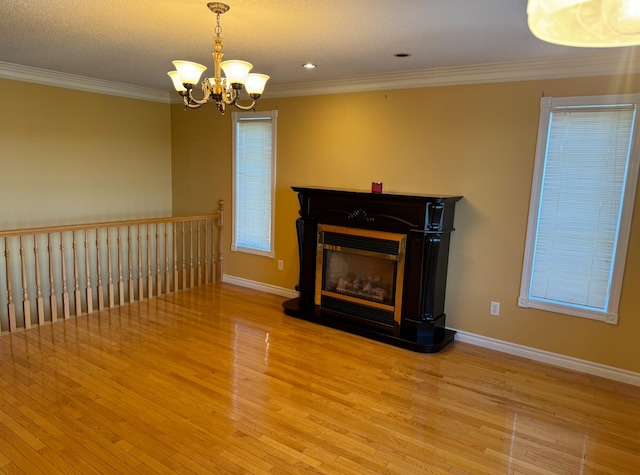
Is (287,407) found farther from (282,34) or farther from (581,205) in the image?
(581,205)

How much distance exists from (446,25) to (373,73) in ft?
4.89

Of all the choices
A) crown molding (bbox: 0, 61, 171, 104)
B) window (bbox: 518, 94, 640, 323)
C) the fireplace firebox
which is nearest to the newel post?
the fireplace firebox

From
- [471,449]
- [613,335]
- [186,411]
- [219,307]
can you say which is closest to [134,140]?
[219,307]

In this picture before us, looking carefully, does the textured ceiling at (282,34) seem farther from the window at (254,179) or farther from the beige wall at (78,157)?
the window at (254,179)

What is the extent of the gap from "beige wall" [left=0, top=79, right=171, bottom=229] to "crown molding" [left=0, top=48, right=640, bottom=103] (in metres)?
0.11

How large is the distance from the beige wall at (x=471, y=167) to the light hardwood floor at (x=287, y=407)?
1.04 feet

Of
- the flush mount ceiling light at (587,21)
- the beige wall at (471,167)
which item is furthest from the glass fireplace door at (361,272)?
the flush mount ceiling light at (587,21)

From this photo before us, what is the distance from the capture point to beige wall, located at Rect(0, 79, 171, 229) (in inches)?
179

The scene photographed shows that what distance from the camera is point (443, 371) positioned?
3.44 meters

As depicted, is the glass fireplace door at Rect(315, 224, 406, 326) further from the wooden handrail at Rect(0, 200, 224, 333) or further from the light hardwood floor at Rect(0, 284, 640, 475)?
the wooden handrail at Rect(0, 200, 224, 333)

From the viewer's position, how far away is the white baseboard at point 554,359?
132 inches

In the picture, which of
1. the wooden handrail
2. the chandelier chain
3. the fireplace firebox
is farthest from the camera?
the wooden handrail

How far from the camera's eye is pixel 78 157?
5.05 meters

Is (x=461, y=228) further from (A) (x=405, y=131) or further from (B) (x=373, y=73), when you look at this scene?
(B) (x=373, y=73)
